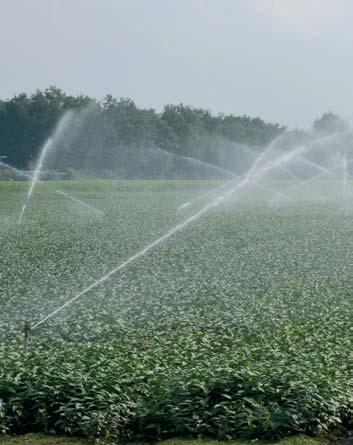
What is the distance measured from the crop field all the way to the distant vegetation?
129 ft

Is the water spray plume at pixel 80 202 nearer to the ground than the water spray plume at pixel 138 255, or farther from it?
nearer to the ground

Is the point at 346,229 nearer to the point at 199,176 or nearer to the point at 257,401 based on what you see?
the point at 257,401

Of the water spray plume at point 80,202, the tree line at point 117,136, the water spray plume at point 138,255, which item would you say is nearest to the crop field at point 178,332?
the water spray plume at point 138,255

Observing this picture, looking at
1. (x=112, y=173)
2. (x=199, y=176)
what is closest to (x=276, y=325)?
(x=112, y=173)

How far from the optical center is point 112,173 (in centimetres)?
7112

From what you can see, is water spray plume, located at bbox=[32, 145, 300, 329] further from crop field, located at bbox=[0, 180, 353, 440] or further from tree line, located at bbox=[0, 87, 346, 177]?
tree line, located at bbox=[0, 87, 346, 177]

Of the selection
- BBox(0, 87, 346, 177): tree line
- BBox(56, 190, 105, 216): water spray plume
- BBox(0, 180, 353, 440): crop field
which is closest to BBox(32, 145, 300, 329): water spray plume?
BBox(0, 180, 353, 440): crop field

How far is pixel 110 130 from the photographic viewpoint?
→ 241ft

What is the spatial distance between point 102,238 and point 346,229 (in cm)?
1022

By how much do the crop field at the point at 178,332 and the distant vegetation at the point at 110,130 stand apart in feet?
129

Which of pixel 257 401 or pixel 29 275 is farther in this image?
pixel 29 275

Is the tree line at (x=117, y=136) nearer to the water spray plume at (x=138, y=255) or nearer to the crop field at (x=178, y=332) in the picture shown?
the water spray plume at (x=138, y=255)

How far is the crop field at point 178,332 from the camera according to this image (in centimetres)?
761

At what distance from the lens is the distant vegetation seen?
236 feet
